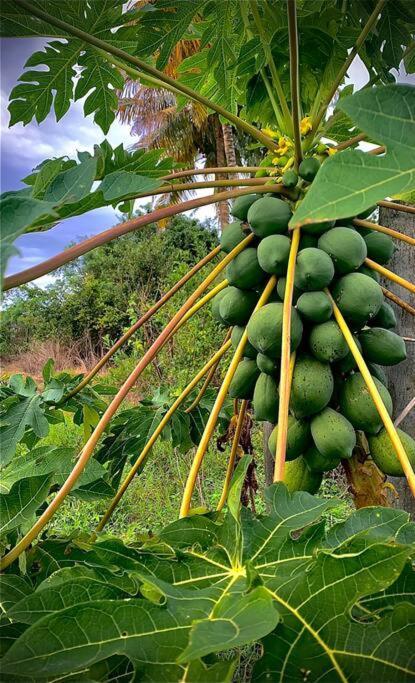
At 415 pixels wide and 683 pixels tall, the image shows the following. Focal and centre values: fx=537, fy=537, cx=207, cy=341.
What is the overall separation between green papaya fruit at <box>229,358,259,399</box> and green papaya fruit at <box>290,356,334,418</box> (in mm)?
122

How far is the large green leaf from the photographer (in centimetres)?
47

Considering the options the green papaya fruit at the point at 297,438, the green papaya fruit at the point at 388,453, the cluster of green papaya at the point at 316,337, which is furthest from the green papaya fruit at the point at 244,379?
the green papaya fruit at the point at 388,453

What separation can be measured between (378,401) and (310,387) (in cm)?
11

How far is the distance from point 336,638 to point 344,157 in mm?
418

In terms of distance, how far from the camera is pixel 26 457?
37.9 inches

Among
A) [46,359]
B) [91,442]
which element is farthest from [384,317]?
[46,359]

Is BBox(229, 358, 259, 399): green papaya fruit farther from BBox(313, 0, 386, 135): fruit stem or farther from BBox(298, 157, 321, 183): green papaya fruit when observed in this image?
BBox(313, 0, 386, 135): fruit stem

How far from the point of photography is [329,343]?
76 cm

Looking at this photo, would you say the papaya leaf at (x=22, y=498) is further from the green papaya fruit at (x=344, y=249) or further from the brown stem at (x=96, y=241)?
the green papaya fruit at (x=344, y=249)

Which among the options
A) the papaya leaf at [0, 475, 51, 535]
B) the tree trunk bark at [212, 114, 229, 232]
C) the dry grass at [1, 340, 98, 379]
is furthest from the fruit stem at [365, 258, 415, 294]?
the tree trunk bark at [212, 114, 229, 232]

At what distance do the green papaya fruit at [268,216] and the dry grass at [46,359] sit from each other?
7.68 m

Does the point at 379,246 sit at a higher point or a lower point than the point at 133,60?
lower

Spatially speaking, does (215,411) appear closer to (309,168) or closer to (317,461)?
(317,461)

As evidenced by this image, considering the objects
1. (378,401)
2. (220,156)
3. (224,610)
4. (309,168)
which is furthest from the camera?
(220,156)
